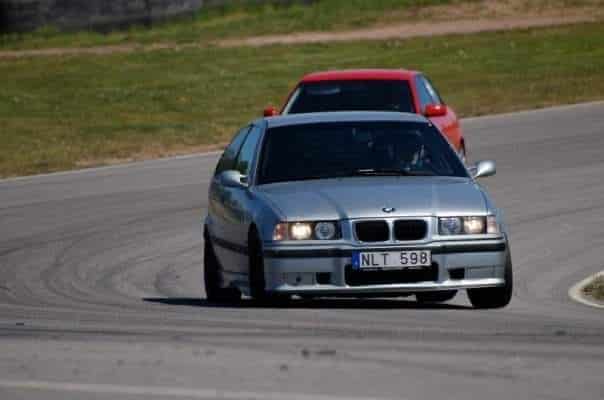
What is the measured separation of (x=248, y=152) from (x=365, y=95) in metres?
7.76

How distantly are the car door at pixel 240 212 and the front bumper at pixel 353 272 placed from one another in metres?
0.60

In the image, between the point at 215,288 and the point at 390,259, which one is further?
the point at 215,288

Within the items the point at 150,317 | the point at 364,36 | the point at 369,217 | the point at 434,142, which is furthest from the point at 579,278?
the point at 364,36

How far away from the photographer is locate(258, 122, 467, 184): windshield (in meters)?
13.2

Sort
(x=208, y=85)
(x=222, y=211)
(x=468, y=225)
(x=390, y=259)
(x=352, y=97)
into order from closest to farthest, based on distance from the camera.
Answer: (x=390, y=259) → (x=468, y=225) → (x=222, y=211) → (x=352, y=97) → (x=208, y=85)

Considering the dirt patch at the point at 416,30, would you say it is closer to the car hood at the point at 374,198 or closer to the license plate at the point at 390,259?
the car hood at the point at 374,198

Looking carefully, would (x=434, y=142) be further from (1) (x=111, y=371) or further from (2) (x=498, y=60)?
(2) (x=498, y=60)

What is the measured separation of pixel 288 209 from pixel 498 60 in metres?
31.5

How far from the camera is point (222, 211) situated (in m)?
13.7

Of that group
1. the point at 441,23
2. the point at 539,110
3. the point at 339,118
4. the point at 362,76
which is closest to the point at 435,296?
the point at 339,118

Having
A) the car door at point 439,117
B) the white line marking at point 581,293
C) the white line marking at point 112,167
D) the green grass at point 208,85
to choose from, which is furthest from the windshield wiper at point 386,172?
the green grass at point 208,85

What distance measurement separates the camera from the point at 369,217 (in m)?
12.2

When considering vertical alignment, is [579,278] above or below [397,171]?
below

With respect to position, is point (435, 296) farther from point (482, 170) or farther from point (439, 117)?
point (439, 117)
